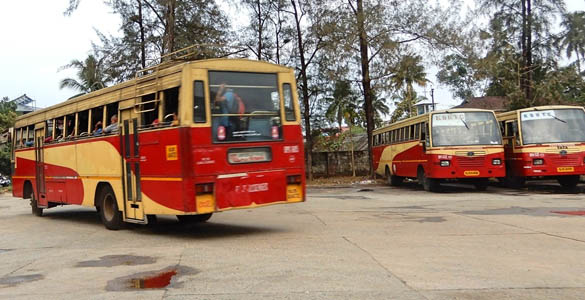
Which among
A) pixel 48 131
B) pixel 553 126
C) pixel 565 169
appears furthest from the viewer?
pixel 553 126

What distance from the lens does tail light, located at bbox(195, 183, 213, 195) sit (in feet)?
30.4

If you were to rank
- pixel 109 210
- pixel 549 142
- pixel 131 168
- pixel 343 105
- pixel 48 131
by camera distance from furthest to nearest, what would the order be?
1. pixel 343 105
2. pixel 549 142
3. pixel 48 131
4. pixel 109 210
5. pixel 131 168

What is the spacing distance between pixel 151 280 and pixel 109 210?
572cm

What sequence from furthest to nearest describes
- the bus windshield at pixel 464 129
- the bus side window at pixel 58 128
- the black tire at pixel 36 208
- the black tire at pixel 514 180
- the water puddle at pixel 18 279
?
the black tire at pixel 514 180 → the bus windshield at pixel 464 129 → the black tire at pixel 36 208 → the bus side window at pixel 58 128 → the water puddle at pixel 18 279

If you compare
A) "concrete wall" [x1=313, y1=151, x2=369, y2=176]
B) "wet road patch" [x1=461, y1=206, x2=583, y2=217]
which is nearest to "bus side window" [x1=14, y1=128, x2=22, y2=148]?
"wet road patch" [x1=461, y1=206, x2=583, y2=217]

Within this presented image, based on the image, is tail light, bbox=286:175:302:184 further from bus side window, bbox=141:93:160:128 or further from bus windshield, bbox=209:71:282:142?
bus side window, bbox=141:93:160:128

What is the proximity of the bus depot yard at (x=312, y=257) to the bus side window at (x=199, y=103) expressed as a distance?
6.92 feet

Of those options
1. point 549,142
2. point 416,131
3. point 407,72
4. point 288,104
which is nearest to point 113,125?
point 288,104

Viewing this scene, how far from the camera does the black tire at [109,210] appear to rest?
1144 centimetres

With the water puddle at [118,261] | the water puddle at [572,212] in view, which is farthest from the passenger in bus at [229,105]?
the water puddle at [572,212]

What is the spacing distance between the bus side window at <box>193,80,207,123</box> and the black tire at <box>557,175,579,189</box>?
49.4 feet

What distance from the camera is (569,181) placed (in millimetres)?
19812

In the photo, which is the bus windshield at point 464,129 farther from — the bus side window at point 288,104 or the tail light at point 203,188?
the tail light at point 203,188

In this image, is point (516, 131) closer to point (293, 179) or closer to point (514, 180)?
point (514, 180)
